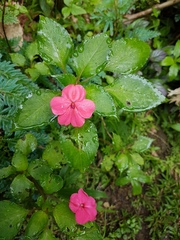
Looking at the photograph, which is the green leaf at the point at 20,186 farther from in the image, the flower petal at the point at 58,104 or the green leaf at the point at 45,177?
the flower petal at the point at 58,104

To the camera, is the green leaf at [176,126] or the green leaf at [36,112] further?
the green leaf at [176,126]

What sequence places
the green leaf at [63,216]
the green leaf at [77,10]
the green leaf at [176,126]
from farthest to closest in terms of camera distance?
the green leaf at [176,126] < the green leaf at [77,10] < the green leaf at [63,216]

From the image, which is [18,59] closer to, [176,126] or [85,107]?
[85,107]

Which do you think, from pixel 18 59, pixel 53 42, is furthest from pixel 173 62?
pixel 53 42

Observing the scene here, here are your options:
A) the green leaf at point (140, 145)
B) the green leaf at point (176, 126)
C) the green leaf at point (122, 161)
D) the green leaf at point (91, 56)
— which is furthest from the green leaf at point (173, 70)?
the green leaf at point (91, 56)

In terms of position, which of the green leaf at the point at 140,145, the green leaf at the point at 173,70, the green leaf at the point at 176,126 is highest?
the green leaf at the point at 173,70

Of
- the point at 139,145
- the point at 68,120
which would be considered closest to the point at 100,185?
the point at 139,145

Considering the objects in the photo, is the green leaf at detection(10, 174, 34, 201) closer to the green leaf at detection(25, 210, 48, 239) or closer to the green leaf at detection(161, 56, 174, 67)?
the green leaf at detection(25, 210, 48, 239)
